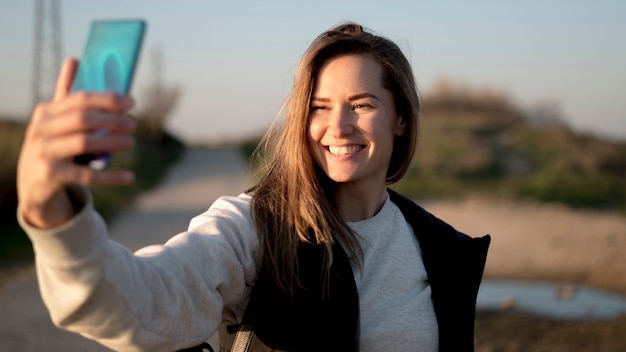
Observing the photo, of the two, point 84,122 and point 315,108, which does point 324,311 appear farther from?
point 84,122

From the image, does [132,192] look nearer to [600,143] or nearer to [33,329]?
[33,329]


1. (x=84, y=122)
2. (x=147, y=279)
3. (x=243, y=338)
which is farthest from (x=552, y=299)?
(x=84, y=122)

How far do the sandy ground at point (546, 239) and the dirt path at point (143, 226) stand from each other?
3661 mm

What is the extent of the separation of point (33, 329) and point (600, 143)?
16722mm

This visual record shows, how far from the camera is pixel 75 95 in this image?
4.21 ft

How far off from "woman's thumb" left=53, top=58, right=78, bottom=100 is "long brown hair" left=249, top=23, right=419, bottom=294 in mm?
940

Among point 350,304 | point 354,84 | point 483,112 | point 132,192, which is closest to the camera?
point 350,304

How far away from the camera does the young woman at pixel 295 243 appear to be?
4.44ft

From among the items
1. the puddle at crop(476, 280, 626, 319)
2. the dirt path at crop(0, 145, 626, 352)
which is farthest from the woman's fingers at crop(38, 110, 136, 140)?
the puddle at crop(476, 280, 626, 319)

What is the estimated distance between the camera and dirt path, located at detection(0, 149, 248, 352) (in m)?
6.29

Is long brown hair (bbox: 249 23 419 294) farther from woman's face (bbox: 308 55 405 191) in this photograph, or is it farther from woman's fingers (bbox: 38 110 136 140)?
woman's fingers (bbox: 38 110 136 140)

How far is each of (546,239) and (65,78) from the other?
10.2 m

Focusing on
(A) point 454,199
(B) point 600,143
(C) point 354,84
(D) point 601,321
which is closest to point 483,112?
(B) point 600,143

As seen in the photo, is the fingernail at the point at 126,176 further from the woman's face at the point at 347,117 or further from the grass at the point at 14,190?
the grass at the point at 14,190
